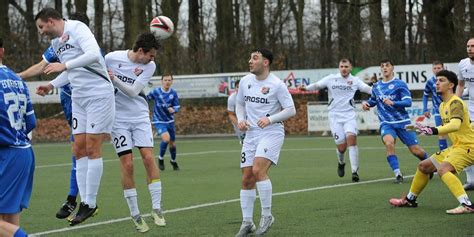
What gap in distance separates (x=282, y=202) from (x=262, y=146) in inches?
113

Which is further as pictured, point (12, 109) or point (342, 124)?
point (342, 124)

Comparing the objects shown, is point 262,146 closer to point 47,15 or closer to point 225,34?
point 47,15

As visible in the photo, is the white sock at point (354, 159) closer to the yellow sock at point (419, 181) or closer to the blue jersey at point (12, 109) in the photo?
the yellow sock at point (419, 181)

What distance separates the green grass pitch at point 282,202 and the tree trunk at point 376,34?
14.4 metres

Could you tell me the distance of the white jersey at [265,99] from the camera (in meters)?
9.93

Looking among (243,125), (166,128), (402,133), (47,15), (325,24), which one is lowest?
(166,128)

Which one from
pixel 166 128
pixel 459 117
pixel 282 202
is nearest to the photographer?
pixel 459 117

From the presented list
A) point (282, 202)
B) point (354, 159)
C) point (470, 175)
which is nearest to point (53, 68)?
point (282, 202)

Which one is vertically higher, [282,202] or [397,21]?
[397,21]

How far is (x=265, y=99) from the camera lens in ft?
32.6

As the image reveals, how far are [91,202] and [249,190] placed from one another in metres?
1.82

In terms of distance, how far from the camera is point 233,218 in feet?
36.0

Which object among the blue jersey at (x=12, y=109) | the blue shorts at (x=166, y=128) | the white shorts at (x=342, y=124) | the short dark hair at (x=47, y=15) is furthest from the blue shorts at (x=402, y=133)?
the blue jersey at (x=12, y=109)

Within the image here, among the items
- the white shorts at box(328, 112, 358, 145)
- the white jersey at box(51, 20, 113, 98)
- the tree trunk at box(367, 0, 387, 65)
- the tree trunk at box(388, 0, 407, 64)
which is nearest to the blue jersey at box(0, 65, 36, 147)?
the white jersey at box(51, 20, 113, 98)
